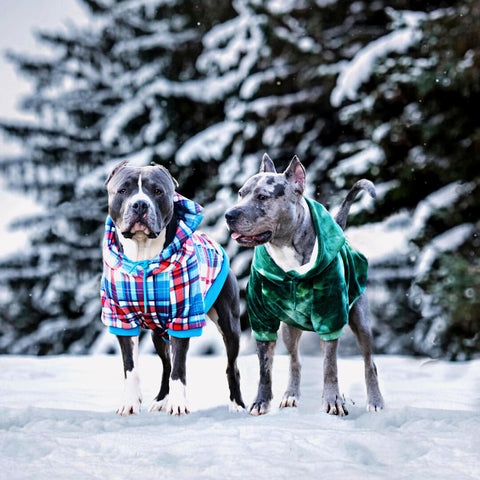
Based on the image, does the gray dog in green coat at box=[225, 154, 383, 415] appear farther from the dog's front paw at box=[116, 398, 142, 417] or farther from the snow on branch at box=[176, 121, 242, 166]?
the snow on branch at box=[176, 121, 242, 166]

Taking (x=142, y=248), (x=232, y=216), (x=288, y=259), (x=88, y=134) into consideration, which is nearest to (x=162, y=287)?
(x=142, y=248)

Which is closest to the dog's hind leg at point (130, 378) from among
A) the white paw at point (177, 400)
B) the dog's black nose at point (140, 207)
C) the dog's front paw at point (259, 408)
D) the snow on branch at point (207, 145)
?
the white paw at point (177, 400)

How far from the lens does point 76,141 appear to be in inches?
422

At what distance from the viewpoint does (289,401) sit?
396 centimetres

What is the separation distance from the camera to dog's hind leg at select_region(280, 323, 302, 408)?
398 cm

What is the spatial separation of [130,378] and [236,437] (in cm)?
90

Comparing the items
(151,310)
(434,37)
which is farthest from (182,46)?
(151,310)

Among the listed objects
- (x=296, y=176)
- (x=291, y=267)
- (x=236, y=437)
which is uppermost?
(x=296, y=176)

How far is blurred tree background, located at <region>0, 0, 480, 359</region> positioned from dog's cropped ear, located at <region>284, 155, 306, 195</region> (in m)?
4.15

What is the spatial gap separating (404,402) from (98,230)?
22.2 ft

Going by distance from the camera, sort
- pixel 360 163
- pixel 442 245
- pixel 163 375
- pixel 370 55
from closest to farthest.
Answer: pixel 163 375 < pixel 442 245 < pixel 370 55 < pixel 360 163

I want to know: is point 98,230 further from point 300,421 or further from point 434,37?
point 300,421

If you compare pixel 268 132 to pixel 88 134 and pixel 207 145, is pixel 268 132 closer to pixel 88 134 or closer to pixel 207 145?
pixel 207 145

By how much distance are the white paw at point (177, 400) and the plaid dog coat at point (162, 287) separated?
0.85 ft
